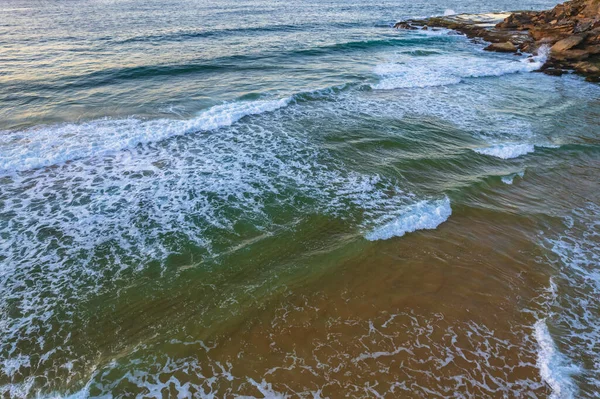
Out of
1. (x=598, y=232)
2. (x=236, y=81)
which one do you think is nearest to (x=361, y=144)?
(x=598, y=232)

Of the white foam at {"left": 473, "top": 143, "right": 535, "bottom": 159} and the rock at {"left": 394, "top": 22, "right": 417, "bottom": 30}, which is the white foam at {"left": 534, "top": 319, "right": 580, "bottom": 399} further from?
the rock at {"left": 394, "top": 22, "right": 417, "bottom": 30}

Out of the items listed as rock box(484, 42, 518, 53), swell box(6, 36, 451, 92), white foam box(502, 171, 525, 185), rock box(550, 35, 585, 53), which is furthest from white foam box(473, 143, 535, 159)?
rock box(484, 42, 518, 53)

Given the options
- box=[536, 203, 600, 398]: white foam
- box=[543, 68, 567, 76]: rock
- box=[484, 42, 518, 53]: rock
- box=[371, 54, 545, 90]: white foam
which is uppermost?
box=[484, 42, 518, 53]: rock

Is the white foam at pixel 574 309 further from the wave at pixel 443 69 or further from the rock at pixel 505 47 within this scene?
the rock at pixel 505 47

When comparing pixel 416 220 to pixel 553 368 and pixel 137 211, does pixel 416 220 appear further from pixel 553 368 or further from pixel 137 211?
pixel 137 211

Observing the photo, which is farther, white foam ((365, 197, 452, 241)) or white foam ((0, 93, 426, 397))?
white foam ((365, 197, 452, 241))

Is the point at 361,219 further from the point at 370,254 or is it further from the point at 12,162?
the point at 12,162

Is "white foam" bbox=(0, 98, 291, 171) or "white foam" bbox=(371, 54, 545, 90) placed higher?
"white foam" bbox=(371, 54, 545, 90)
